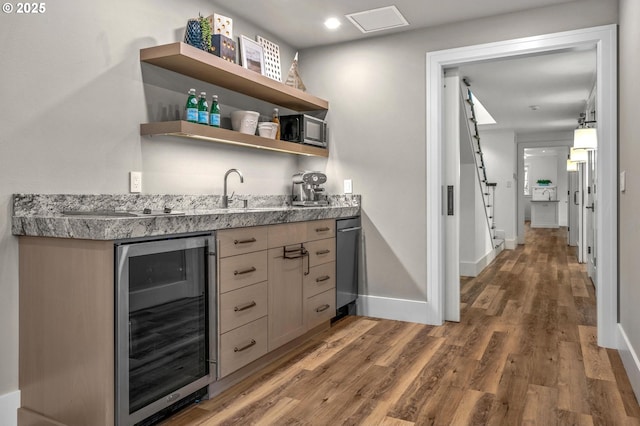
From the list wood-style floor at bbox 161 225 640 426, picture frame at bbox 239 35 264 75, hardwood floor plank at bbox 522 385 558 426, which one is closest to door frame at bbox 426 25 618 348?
wood-style floor at bbox 161 225 640 426

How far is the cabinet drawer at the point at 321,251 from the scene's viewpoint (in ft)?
9.98

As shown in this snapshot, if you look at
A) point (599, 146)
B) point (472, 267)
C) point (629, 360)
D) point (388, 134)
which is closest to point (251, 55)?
point (388, 134)

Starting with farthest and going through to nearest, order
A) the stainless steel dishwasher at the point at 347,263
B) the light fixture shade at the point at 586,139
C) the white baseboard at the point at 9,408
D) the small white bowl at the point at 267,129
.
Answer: the light fixture shade at the point at 586,139 < the stainless steel dishwasher at the point at 347,263 < the small white bowl at the point at 267,129 < the white baseboard at the point at 9,408

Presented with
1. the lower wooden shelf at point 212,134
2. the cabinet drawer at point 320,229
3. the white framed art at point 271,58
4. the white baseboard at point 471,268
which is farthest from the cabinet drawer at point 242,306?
the white baseboard at point 471,268

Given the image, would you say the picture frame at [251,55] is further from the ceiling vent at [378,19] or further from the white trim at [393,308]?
the white trim at [393,308]

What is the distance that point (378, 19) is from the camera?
334 centimetres

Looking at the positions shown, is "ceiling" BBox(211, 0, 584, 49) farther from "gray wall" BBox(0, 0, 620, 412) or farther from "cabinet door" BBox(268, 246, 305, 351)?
"cabinet door" BBox(268, 246, 305, 351)

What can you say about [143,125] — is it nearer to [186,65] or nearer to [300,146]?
[186,65]

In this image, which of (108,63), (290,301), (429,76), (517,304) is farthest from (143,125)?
(517,304)

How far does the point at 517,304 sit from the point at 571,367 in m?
1.60

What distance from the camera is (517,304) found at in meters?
4.15

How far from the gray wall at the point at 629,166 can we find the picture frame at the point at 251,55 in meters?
2.25

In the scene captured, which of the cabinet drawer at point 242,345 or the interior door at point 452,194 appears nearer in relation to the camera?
the cabinet drawer at point 242,345

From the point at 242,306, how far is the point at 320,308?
928mm
